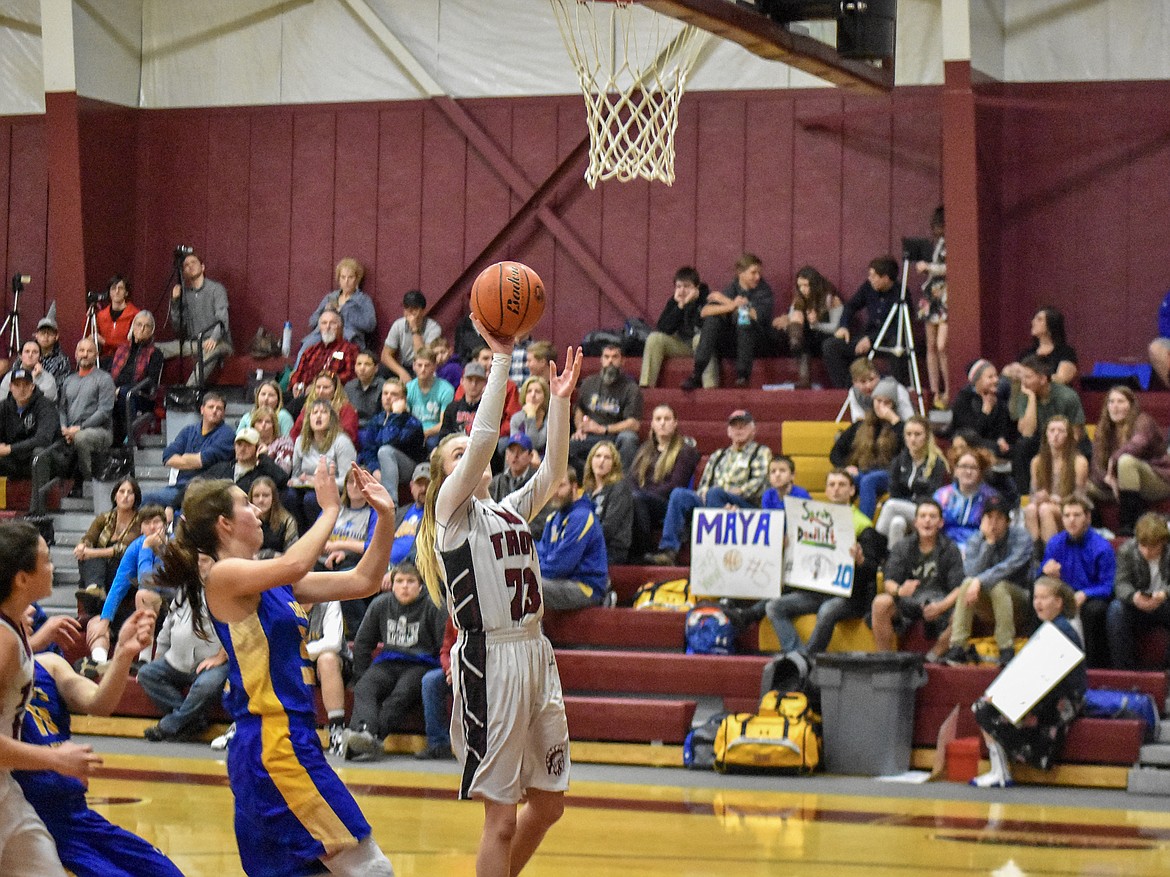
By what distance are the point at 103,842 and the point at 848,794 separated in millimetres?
5274

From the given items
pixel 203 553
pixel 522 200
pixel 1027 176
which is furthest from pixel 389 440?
pixel 203 553

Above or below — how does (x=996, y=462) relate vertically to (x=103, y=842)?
above

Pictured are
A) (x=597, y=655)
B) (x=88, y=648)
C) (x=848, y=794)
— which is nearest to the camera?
(x=848, y=794)

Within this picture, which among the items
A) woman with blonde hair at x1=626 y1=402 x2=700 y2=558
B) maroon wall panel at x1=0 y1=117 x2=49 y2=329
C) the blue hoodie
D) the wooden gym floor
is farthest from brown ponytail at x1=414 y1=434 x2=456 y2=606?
maroon wall panel at x1=0 y1=117 x2=49 y2=329

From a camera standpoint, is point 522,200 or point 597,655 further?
point 522,200

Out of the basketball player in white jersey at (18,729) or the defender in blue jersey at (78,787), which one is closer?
the basketball player in white jersey at (18,729)

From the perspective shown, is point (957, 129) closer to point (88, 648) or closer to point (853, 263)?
point (853, 263)

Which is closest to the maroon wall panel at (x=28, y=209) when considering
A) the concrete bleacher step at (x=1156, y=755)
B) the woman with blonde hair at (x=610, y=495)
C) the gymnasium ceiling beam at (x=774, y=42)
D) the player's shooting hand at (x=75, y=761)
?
the woman with blonde hair at (x=610, y=495)

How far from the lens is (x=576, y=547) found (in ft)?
35.5

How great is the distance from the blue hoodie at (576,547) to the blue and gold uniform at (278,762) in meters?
6.26

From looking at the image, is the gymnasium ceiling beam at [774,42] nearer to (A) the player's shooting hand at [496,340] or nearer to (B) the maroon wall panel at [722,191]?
(A) the player's shooting hand at [496,340]

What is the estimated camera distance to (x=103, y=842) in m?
4.50

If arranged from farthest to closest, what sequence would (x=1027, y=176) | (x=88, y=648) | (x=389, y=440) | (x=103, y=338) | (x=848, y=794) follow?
(x=103, y=338) < (x=1027, y=176) < (x=389, y=440) < (x=88, y=648) < (x=848, y=794)

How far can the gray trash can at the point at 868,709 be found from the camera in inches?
379
